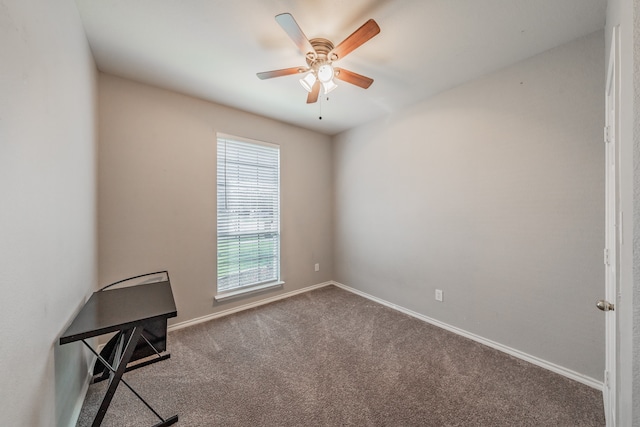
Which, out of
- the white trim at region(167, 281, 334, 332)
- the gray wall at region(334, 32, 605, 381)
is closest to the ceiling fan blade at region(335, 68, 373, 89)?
the gray wall at region(334, 32, 605, 381)

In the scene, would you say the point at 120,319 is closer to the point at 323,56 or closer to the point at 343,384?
the point at 343,384

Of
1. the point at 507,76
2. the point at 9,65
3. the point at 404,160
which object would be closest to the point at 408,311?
the point at 404,160

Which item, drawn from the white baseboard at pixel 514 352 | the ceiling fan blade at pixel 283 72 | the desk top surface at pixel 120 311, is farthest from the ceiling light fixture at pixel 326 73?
the white baseboard at pixel 514 352

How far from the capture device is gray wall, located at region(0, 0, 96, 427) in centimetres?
78

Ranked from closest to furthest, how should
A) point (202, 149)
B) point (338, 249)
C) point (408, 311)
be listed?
point (202, 149) → point (408, 311) → point (338, 249)

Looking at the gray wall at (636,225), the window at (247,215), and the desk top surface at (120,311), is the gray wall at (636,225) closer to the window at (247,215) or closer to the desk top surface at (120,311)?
the desk top surface at (120,311)

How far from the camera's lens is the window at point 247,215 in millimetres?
2900

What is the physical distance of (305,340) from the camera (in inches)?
91.4

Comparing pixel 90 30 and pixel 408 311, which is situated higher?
pixel 90 30

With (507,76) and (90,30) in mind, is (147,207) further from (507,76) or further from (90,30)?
(507,76)

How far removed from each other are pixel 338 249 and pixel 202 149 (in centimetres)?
245

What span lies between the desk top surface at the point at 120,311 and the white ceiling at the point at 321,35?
186 cm

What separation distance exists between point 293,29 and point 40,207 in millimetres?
1536

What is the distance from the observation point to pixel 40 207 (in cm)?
101
